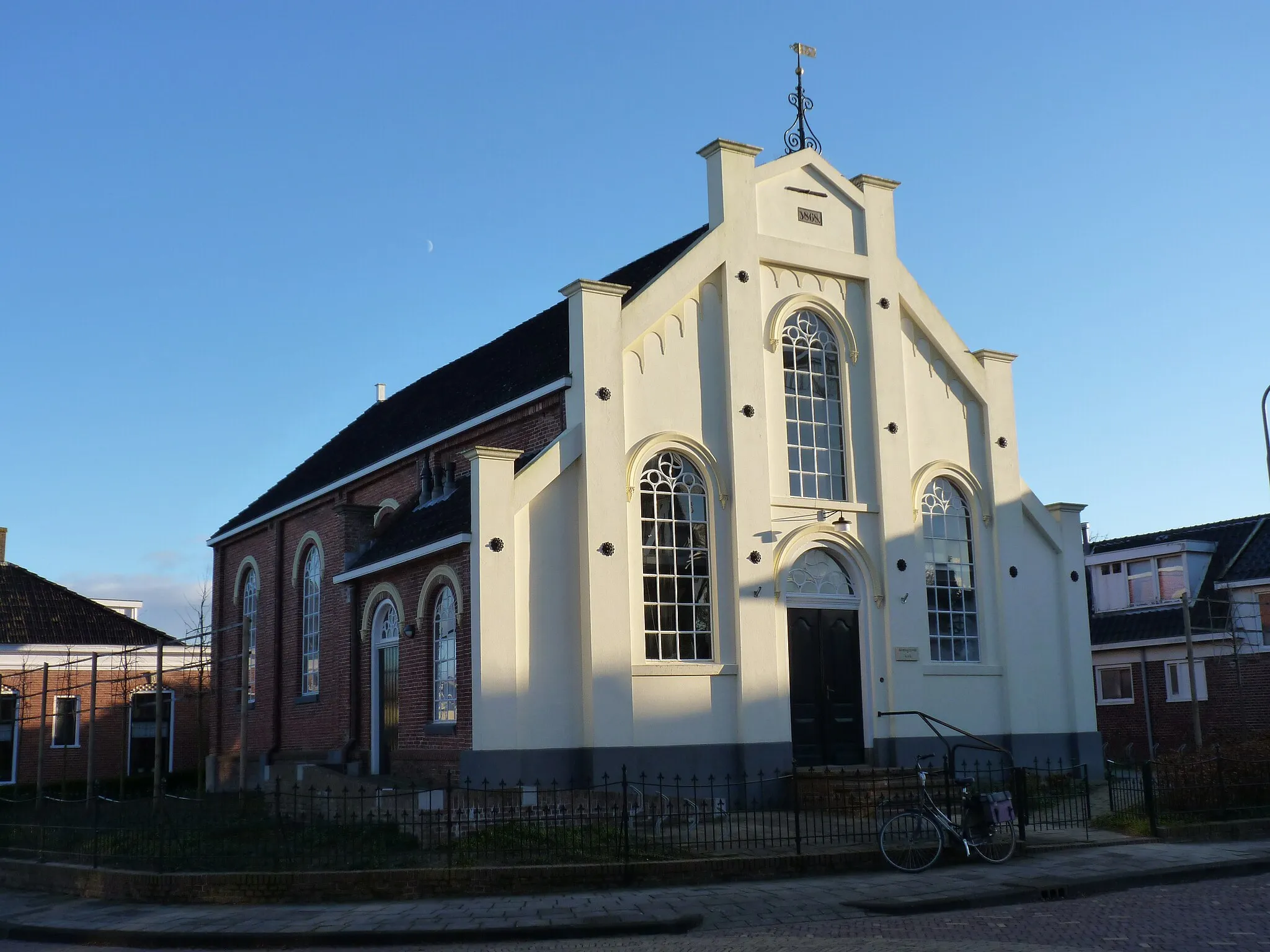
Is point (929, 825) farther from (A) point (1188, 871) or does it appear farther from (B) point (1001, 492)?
(B) point (1001, 492)

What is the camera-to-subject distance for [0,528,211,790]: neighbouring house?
118ft

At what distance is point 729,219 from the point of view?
2162 centimetres

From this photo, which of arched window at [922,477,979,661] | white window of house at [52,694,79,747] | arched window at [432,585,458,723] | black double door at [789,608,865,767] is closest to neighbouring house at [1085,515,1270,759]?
arched window at [922,477,979,661]

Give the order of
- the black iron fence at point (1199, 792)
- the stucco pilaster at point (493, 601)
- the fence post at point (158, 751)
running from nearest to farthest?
1. the fence post at point (158, 751)
2. the black iron fence at point (1199, 792)
3. the stucco pilaster at point (493, 601)

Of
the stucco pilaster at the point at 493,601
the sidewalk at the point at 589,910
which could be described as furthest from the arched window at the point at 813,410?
the sidewalk at the point at 589,910

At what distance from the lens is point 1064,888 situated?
45.4 ft

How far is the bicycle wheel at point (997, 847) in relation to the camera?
1564cm

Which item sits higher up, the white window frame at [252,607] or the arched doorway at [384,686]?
the white window frame at [252,607]

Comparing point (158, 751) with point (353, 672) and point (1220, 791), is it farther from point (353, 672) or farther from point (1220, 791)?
point (1220, 791)

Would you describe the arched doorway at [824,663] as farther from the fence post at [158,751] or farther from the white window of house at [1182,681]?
the white window of house at [1182,681]

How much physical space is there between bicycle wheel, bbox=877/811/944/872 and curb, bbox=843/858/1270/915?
1430mm

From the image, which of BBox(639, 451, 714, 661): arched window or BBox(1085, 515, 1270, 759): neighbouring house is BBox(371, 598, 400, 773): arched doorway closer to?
BBox(639, 451, 714, 661): arched window

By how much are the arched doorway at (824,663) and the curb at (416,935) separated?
884 cm

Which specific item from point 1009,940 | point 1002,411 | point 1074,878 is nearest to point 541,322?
point 1002,411
